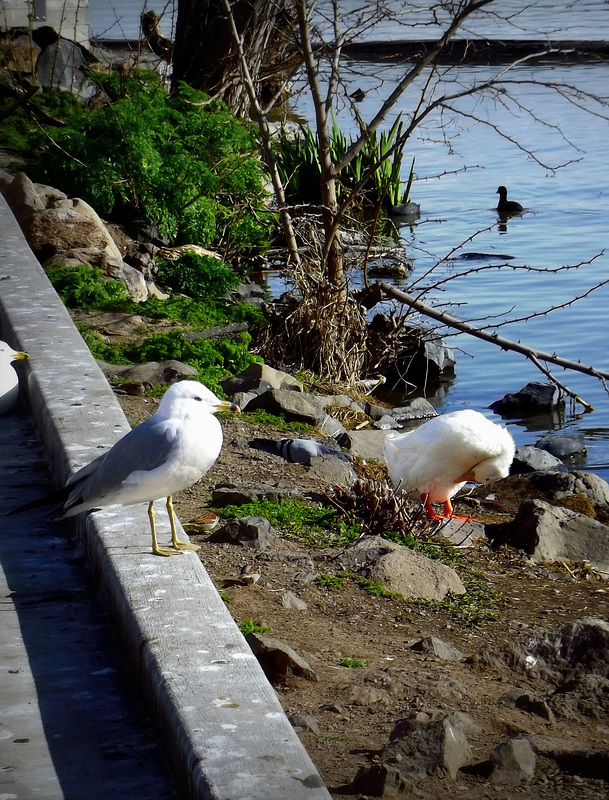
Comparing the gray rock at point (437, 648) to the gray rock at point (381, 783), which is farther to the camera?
the gray rock at point (437, 648)

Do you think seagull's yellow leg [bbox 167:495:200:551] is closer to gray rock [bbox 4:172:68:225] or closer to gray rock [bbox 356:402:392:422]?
gray rock [bbox 356:402:392:422]

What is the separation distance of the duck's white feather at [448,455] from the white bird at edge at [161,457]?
8.65 feet

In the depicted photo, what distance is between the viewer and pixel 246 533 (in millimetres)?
5082

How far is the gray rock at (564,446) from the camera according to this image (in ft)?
31.4

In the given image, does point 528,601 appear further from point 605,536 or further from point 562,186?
point 562,186

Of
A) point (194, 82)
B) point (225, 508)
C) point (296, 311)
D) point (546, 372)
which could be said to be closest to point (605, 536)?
point (225, 508)

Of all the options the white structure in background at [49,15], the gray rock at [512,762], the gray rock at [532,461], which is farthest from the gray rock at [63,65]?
the gray rock at [512,762]

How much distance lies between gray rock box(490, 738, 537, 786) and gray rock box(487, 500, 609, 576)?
2.71 m

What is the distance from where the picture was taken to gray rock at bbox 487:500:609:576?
Result: 5.89 metres

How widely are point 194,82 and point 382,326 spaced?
5.47 meters

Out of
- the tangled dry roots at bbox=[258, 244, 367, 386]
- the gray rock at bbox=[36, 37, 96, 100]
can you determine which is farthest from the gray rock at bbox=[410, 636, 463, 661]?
the gray rock at bbox=[36, 37, 96, 100]

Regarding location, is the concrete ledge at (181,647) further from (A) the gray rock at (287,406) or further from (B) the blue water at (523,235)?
(B) the blue water at (523,235)

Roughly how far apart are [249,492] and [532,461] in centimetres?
384

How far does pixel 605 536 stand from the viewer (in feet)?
20.0
